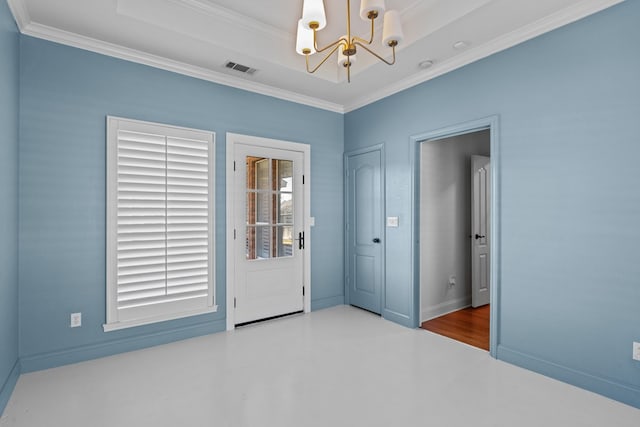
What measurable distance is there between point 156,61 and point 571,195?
3734mm

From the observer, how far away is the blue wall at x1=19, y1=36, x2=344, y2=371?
2697 mm

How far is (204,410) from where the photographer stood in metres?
2.20

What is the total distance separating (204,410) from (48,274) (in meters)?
1.74

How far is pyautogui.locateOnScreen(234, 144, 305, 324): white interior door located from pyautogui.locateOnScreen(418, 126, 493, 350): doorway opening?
1503 mm

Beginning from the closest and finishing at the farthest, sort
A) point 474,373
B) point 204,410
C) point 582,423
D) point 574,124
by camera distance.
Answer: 1. point 582,423
2. point 204,410
3. point 574,124
4. point 474,373

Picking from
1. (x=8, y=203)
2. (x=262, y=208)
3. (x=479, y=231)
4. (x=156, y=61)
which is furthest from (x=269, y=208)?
(x=479, y=231)

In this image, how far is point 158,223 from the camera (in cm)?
323

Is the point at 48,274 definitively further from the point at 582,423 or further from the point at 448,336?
the point at 582,423

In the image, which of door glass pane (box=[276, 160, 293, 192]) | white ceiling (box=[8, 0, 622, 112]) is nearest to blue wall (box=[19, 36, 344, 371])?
white ceiling (box=[8, 0, 622, 112])

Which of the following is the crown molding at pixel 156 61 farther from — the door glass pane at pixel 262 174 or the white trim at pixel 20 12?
the door glass pane at pixel 262 174

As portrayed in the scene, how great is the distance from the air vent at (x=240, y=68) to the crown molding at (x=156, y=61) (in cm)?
20

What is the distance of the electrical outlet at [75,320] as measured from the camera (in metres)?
2.86

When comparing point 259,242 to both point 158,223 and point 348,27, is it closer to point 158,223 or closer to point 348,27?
point 158,223

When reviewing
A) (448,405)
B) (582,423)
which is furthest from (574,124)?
(448,405)
